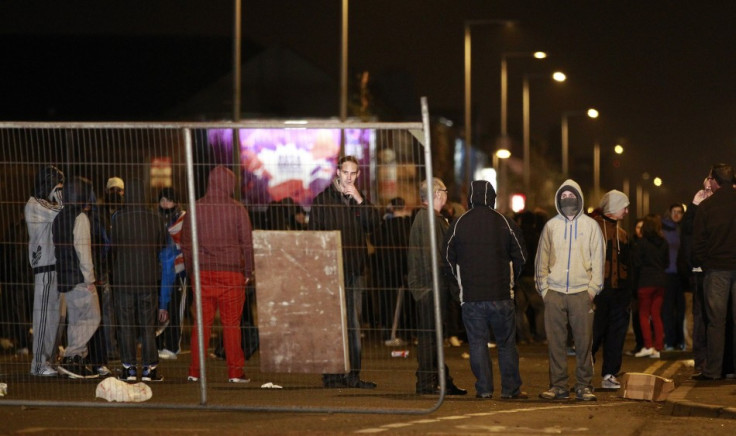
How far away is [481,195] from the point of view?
38.7 ft

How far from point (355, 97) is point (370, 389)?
53235mm

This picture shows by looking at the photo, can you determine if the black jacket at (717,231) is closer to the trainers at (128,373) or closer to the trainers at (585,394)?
the trainers at (585,394)

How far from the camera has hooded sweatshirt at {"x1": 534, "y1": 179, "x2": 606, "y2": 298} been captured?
1180cm

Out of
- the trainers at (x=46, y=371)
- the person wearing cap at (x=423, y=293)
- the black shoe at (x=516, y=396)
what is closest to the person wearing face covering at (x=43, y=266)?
the trainers at (x=46, y=371)

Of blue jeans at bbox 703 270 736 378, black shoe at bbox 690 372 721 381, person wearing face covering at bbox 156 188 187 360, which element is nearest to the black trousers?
blue jeans at bbox 703 270 736 378

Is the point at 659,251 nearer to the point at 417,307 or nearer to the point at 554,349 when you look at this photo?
the point at 554,349

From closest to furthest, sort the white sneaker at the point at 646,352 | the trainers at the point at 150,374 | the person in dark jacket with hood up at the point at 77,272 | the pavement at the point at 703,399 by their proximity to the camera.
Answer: the pavement at the point at 703,399 < the person in dark jacket with hood up at the point at 77,272 < the trainers at the point at 150,374 < the white sneaker at the point at 646,352

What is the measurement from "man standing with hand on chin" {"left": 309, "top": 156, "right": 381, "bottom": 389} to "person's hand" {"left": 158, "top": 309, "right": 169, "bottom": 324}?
6.19 feet

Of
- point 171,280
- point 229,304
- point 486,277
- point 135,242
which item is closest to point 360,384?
point 229,304

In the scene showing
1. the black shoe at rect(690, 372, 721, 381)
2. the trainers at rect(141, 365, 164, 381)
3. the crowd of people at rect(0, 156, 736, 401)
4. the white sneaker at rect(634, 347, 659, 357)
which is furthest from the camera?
the white sneaker at rect(634, 347, 659, 357)

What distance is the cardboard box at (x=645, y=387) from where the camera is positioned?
11.9m

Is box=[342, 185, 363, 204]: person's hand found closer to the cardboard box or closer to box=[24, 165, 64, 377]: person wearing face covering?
box=[24, 165, 64, 377]: person wearing face covering

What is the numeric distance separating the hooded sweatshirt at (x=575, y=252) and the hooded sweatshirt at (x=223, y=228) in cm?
273

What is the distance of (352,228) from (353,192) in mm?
853
